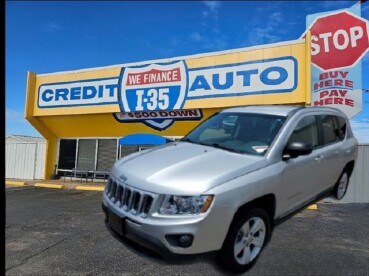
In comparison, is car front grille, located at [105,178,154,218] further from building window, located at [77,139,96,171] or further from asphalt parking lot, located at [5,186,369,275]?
building window, located at [77,139,96,171]

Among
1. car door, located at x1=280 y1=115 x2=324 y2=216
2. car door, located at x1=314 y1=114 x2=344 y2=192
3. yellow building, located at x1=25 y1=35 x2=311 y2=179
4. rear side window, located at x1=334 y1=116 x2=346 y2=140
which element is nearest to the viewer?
car door, located at x1=280 y1=115 x2=324 y2=216

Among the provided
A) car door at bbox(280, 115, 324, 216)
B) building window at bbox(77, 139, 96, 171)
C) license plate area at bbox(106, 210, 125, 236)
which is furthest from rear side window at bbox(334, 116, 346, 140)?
building window at bbox(77, 139, 96, 171)

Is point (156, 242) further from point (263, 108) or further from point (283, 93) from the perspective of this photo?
point (283, 93)

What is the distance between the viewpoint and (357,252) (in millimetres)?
7219

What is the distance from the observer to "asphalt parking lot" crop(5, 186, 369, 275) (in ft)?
14.8

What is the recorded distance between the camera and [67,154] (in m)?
19.9

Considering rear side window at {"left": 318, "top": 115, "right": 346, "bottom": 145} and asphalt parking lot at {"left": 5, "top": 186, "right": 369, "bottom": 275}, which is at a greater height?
rear side window at {"left": 318, "top": 115, "right": 346, "bottom": 145}

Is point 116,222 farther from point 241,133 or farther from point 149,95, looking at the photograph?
point 149,95

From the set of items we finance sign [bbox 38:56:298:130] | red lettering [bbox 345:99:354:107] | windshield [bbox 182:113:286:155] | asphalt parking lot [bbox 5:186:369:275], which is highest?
we finance sign [bbox 38:56:298:130]

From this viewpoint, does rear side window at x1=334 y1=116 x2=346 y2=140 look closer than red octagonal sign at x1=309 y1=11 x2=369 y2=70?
Yes

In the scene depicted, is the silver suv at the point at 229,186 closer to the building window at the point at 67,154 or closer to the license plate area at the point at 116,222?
the license plate area at the point at 116,222

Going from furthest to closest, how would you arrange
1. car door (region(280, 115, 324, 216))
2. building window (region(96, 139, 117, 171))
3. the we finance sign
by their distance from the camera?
building window (region(96, 139, 117, 171))
the we finance sign
car door (region(280, 115, 324, 216))

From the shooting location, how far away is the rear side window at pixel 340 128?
281 centimetres

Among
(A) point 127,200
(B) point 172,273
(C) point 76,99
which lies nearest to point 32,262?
(B) point 172,273
